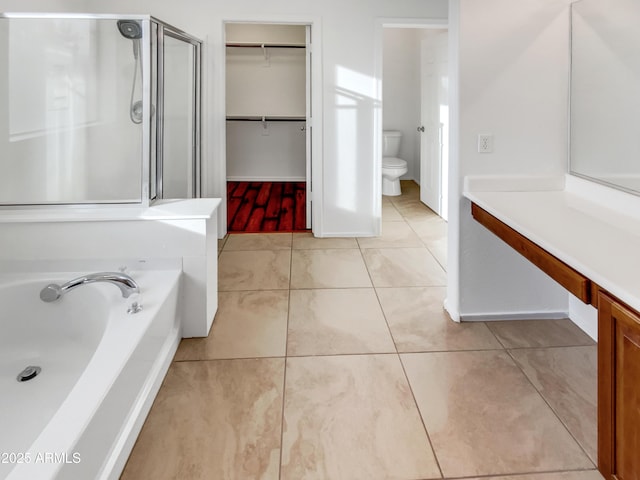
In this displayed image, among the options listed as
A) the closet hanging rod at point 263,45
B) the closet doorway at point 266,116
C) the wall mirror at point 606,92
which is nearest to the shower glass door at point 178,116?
the closet doorway at point 266,116

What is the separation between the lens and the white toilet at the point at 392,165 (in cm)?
609

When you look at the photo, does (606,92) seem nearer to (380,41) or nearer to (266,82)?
(380,41)

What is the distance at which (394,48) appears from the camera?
23.0ft

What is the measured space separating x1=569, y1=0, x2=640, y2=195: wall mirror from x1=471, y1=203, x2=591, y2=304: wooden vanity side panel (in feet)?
1.78

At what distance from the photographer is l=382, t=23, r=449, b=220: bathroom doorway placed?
5.04m

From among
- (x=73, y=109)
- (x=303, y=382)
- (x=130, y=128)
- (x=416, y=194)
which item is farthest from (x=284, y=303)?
(x=416, y=194)

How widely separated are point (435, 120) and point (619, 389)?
4291 mm

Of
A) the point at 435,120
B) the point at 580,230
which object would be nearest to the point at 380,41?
the point at 435,120

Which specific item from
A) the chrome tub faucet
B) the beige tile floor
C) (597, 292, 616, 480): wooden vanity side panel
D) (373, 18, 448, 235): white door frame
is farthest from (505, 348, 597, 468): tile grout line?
(373, 18, 448, 235): white door frame

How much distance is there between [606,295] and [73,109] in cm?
270

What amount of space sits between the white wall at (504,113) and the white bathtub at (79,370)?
5.29 ft

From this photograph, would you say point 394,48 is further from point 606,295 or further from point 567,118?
point 606,295

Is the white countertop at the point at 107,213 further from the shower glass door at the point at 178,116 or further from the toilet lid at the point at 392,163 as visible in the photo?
the toilet lid at the point at 392,163

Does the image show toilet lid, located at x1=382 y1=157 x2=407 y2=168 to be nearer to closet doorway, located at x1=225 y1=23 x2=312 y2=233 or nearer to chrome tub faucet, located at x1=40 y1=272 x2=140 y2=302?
closet doorway, located at x1=225 y1=23 x2=312 y2=233
